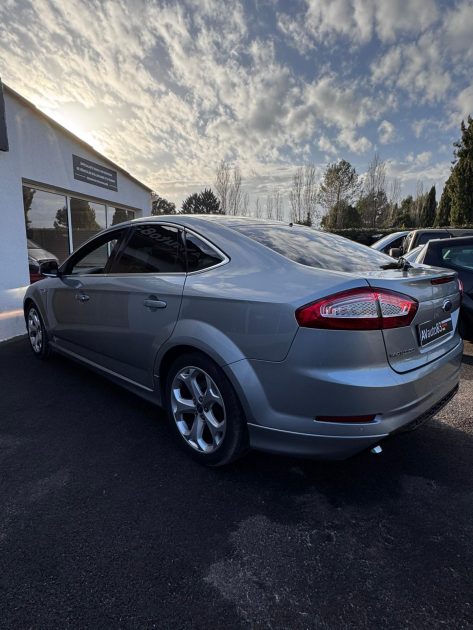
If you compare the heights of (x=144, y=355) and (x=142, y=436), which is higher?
(x=144, y=355)

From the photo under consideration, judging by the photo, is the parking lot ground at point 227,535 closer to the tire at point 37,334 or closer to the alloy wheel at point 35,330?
the tire at point 37,334

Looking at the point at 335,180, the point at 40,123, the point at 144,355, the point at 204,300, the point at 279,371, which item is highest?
the point at 335,180

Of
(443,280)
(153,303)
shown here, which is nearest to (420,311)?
→ (443,280)

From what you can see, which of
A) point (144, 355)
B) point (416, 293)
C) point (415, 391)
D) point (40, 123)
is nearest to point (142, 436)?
point (144, 355)

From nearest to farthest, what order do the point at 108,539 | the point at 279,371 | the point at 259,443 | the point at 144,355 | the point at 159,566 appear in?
the point at 159,566 < the point at 108,539 < the point at 279,371 < the point at 259,443 < the point at 144,355

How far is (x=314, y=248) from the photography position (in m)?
2.56

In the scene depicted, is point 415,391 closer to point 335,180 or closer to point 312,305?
point 312,305

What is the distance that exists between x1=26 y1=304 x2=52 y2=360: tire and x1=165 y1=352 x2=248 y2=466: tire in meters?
2.47

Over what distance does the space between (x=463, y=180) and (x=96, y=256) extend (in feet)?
106

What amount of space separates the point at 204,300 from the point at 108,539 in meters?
1.34

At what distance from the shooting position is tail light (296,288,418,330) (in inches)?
73.4

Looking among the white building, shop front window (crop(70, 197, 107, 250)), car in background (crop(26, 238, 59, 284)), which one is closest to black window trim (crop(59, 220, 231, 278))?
the white building

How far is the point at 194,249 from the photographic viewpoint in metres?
2.61

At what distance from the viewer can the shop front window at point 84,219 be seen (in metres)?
11.7
